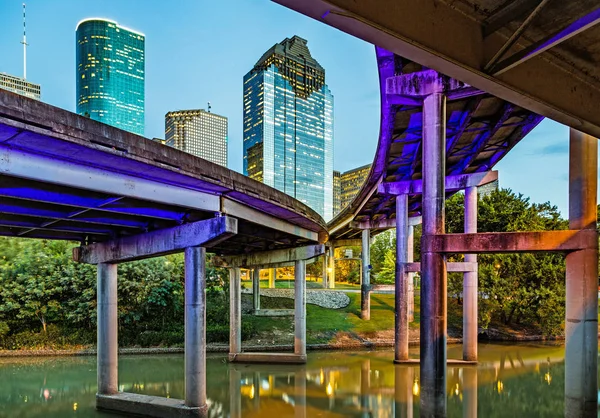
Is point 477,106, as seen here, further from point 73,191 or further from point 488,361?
point 488,361

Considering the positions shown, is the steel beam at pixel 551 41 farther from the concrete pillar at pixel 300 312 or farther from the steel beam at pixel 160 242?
the concrete pillar at pixel 300 312

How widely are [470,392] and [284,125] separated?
177212mm

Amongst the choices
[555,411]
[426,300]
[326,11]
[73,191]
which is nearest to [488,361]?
[555,411]

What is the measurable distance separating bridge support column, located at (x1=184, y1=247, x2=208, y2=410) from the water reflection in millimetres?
1851

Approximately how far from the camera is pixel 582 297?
11180mm

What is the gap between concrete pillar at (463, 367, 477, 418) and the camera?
47.6ft

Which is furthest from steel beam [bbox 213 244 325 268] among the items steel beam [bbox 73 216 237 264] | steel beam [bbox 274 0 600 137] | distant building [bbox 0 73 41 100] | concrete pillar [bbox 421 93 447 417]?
distant building [bbox 0 73 41 100]

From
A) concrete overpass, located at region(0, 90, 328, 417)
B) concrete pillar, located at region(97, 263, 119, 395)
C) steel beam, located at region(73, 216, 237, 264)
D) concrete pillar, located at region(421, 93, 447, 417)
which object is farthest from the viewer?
concrete pillar, located at region(97, 263, 119, 395)

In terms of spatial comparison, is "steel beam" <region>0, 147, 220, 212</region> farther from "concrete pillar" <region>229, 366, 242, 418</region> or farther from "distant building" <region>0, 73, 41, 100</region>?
"distant building" <region>0, 73, 41, 100</region>

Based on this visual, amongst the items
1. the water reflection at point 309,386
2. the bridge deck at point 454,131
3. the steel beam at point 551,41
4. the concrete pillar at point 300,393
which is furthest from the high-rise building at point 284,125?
the steel beam at point 551,41

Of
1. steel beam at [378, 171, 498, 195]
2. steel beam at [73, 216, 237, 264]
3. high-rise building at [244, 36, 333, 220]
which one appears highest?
high-rise building at [244, 36, 333, 220]

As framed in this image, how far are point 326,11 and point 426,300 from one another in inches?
386

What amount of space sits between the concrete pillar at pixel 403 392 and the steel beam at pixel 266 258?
7.23 m

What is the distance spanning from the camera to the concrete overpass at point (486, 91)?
520cm
